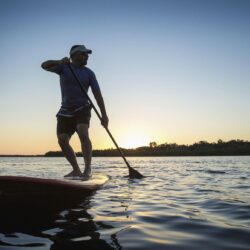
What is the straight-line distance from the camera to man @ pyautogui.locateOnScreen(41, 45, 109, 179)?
597cm

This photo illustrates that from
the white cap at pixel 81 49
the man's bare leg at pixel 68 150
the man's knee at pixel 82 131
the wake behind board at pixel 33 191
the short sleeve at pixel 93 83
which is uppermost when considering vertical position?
the white cap at pixel 81 49

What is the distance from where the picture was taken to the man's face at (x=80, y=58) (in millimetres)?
6048

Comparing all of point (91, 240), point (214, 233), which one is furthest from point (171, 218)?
point (91, 240)

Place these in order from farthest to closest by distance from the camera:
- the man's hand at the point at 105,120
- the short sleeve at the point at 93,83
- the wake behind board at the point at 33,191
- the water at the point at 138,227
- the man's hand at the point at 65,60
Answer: the man's hand at the point at 105,120 < the short sleeve at the point at 93,83 < the man's hand at the point at 65,60 < the wake behind board at the point at 33,191 < the water at the point at 138,227

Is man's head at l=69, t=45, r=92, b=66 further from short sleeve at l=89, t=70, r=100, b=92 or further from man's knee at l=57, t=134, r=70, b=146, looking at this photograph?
man's knee at l=57, t=134, r=70, b=146

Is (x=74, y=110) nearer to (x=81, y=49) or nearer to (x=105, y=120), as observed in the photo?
(x=105, y=120)

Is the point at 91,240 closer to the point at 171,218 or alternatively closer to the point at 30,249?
the point at 30,249

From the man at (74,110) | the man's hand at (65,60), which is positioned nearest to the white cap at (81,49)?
the man at (74,110)

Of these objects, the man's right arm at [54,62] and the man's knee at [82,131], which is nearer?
the man's right arm at [54,62]

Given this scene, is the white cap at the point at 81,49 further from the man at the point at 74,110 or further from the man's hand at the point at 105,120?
the man's hand at the point at 105,120

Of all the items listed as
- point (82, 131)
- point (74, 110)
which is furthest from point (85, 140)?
point (74, 110)

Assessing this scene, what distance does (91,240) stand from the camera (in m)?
2.45

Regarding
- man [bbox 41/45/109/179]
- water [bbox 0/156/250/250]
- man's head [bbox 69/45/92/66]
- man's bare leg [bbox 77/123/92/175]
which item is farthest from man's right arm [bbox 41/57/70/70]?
water [bbox 0/156/250/250]

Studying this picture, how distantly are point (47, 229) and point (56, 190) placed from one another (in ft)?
3.46
